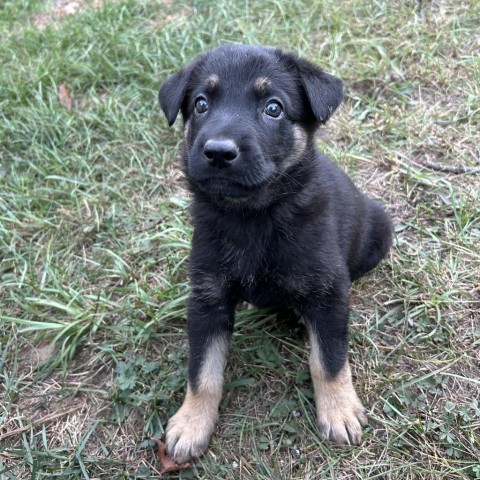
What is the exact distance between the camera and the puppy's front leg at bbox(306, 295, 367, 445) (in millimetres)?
2629

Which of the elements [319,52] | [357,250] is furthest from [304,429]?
[319,52]

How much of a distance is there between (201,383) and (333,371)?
0.65 meters

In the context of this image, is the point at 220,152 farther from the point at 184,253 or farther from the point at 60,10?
the point at 60,10

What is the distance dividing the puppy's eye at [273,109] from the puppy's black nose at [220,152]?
0.37 m

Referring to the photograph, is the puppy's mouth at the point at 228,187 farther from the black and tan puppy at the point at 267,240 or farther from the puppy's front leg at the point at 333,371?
the puppy's front leg at the point at 333,371

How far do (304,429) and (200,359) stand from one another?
25.3 inches

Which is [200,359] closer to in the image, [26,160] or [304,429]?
[304,429]

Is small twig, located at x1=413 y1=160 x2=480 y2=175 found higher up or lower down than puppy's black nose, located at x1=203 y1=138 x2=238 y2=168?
lower down

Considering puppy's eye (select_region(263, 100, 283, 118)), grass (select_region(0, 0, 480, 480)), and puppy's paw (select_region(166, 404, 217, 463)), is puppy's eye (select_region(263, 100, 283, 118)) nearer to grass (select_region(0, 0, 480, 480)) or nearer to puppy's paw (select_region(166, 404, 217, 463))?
grass (select_region(0, 0, 480, 480))

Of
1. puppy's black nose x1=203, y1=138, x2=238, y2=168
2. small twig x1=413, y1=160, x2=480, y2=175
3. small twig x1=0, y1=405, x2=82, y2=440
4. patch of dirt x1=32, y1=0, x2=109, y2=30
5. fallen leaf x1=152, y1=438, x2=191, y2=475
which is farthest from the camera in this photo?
patch of dirt x1=32, y1=0, x2=109, y2=30

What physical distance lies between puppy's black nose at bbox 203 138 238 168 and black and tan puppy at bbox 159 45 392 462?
0.69ft

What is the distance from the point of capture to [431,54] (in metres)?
4.68

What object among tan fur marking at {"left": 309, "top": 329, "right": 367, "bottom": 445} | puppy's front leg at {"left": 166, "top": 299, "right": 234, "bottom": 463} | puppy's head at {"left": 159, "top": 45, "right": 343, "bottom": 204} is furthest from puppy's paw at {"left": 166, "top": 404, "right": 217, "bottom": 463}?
puppy's head at {"left": 159, "top": 45, "right": 343, "bottom": 204}

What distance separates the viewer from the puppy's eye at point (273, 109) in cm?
254
